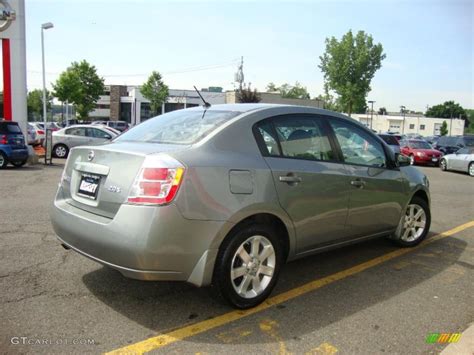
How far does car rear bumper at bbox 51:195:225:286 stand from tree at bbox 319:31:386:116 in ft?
132

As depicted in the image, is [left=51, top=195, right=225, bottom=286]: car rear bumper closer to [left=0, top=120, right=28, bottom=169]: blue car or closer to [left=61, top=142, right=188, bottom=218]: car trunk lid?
[left=61, top=142, right=188, bottom=218]: car trunk lid

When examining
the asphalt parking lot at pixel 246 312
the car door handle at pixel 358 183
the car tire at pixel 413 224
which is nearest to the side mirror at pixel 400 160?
the car tire at pixel 413 224

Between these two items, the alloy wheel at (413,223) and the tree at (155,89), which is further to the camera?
the tree at (155,89)

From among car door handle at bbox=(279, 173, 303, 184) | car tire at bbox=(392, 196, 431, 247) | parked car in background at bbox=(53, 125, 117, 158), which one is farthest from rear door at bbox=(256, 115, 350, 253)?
parked car in background at bbox=(53, 125, 117, 158)

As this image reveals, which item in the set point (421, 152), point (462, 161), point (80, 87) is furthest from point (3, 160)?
point (80, 87)

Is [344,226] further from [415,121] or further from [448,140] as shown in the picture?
[415,121]

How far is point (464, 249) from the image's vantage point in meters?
5.68

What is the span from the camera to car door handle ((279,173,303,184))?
12.1 ft

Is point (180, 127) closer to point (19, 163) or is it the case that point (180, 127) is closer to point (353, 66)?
point (19, 163)

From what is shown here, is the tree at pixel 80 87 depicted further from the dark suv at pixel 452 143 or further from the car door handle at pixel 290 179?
the car door handle at pixel 290 179

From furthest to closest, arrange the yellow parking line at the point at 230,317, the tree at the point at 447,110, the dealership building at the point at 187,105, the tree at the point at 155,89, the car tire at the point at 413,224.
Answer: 1. the tree at the point at 447,110
2. the dealership building at the point at 187,105
3. the tree at the point at 155,89
4. the car tire at the point at 413,224
5. the yellow parking line at the point at 230,317

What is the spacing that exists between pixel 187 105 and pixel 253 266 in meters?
72.6

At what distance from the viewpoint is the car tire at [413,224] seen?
17.6 feet

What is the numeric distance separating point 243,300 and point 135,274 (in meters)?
0.93
